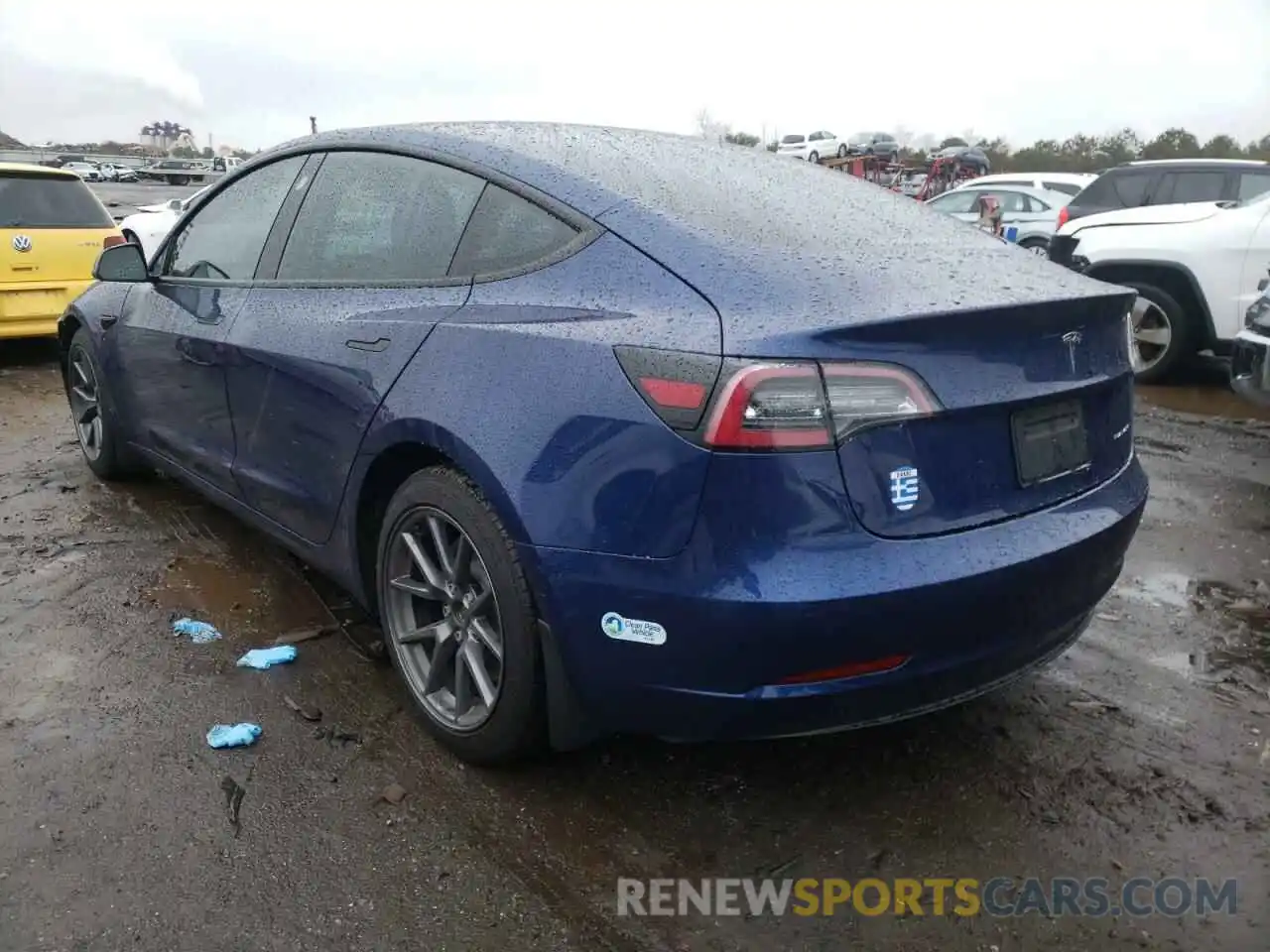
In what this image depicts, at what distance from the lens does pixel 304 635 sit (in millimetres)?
3408

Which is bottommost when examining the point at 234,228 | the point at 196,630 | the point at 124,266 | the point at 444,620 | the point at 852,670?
the point at 196,630

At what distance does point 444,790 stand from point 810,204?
5.82ft

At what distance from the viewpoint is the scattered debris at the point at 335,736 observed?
2.78 m

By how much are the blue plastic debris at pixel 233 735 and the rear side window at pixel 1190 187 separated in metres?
10.9

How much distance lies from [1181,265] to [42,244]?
8387 mm

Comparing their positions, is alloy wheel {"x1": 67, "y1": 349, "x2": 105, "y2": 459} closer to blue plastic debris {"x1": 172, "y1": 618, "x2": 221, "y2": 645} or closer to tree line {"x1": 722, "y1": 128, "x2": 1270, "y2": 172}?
blue plastic debris {"x1": 172, "y1": 618, "x2": 221, "y2": 645}

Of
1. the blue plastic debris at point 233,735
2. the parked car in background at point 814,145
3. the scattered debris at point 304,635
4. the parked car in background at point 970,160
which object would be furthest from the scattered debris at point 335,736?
the parked car in background at point 814,145

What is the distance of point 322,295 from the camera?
3.09 meters

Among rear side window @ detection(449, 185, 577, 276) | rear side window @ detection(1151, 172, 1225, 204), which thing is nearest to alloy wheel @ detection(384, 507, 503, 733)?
rear side window @ detection(449, 185, 577, 276)

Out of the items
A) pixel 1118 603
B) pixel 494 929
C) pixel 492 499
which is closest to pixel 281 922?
pixel 494 929

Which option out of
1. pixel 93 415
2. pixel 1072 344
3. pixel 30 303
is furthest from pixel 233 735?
pixel 30 303

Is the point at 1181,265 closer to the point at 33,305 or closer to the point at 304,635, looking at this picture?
the point at 304,635

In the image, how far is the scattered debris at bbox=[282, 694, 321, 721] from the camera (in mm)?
2900

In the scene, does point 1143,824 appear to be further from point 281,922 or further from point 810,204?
point 281,922
